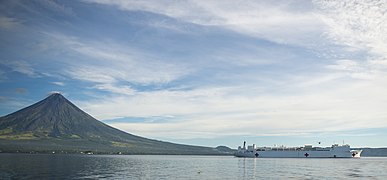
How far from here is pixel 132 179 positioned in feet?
232

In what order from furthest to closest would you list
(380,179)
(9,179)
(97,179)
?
(380,179) → (97,179) → (9,179)

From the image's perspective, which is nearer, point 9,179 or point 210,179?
point 9,179

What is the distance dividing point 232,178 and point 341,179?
23.0 meters

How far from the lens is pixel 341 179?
76938 mm

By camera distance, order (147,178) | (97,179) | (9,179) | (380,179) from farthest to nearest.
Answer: (380,179) → (147,178) → (97,179) → (9,179)

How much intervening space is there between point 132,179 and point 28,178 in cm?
1864

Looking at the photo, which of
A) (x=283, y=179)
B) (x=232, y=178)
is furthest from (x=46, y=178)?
(x=283, y=179)

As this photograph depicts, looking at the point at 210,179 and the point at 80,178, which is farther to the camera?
the point at 210,179

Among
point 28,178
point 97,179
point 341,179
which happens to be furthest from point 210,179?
point 28,178

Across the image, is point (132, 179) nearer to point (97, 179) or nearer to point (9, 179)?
point (97, 179)

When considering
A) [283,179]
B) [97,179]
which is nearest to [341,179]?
[283,179]


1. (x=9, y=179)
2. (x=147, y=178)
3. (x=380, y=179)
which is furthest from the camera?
(x=380, y=179)

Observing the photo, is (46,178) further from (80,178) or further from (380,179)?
(380,179)

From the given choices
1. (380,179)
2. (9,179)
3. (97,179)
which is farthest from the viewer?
(380,179)
